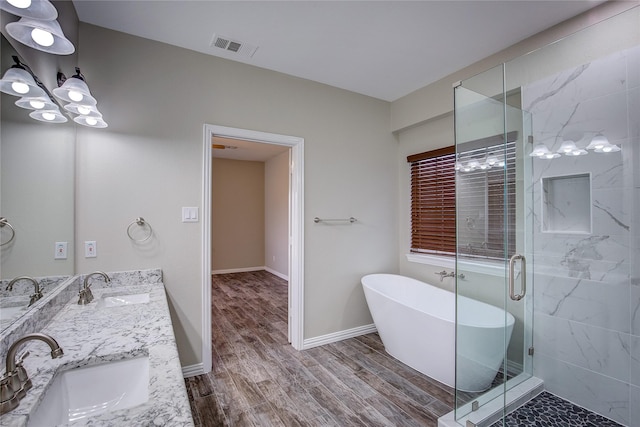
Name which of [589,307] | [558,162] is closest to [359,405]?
[589,307]

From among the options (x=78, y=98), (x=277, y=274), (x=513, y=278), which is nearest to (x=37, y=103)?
(x=78, y=98)

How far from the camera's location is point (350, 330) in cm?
323

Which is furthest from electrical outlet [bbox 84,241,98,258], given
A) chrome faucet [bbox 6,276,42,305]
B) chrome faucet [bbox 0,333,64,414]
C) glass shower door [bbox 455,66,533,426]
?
glass shower door [bbox 455,66,533,426]

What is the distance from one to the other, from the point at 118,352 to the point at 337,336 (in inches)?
92.6

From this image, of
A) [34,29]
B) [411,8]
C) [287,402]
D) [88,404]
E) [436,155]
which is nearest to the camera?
[88,404]

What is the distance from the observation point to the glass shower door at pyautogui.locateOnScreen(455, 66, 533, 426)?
204 centimetres

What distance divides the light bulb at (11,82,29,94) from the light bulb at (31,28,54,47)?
0.69 ft

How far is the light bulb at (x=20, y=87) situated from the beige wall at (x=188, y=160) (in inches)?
40.7

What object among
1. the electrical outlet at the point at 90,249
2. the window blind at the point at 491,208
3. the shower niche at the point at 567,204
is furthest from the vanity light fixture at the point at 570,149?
the electrical outlet at the point at 90,249

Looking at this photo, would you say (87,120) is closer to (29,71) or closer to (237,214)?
(29,71)

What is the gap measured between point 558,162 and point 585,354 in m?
1.33

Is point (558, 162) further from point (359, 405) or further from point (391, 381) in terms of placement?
point (359, 405)

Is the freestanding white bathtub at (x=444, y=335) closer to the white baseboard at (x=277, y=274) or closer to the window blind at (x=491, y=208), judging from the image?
the window blind at (x=491, y=208)

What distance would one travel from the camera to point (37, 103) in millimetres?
1276
